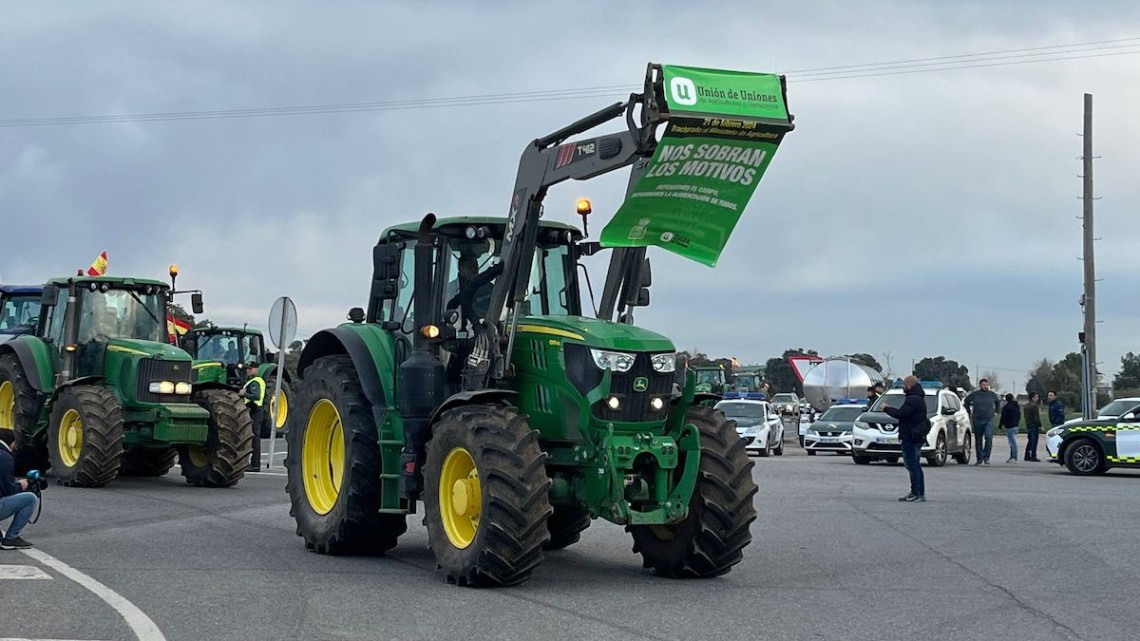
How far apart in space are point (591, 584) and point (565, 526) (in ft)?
5.39

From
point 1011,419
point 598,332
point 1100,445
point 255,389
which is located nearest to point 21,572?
point 598,332

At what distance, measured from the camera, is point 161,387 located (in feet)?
63.7

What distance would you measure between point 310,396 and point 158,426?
6.85 metres

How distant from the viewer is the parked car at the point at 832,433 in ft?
122

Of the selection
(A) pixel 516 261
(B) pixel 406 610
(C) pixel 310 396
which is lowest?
(B) pixel 406 610

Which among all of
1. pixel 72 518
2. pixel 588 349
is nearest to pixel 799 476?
pixel 72 518

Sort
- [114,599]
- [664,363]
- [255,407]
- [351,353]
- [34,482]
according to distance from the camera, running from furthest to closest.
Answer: [255,407] → [351,353] → [34,482] → [664,363] → [114,599]

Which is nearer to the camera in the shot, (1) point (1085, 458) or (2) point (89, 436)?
(2) point (89, 436)

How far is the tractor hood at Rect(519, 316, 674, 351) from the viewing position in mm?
10930

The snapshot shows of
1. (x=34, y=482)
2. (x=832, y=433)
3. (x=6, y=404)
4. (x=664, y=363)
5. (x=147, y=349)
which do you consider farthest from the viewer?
(x=832, y=433)

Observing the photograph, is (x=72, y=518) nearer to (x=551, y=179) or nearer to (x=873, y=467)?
(x=551, y=179)

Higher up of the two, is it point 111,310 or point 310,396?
point 111,310

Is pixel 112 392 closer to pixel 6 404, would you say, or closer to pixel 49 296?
pixel 49 296

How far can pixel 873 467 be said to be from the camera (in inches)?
1229
